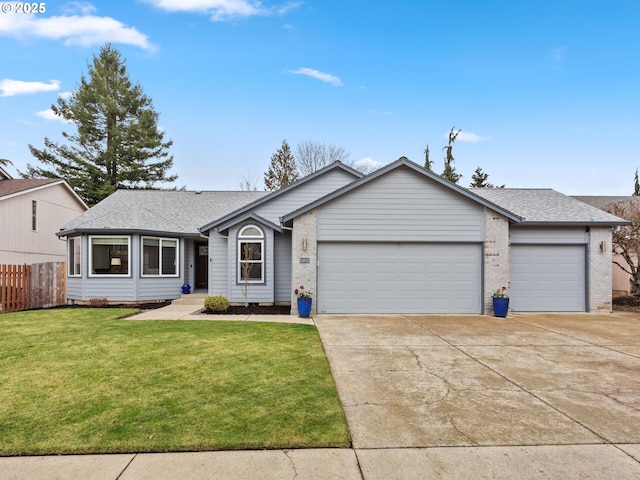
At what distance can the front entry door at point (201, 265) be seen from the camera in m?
17.0

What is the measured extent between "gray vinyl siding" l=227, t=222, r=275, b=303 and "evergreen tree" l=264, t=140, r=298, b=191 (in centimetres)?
1733

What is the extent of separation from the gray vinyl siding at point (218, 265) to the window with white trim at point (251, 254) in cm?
118

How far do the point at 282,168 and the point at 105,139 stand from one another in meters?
14.9

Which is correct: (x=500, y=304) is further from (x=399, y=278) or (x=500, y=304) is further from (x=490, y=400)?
(x=490, y=400)

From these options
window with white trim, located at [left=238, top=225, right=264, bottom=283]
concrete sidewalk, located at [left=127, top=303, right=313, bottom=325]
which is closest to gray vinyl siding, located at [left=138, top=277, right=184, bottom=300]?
concrete sidewalk, located at [left=127, top=303, right=313, bottom=325]

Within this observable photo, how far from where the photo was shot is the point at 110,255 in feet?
46.7

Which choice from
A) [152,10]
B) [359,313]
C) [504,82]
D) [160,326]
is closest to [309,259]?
[359,313]

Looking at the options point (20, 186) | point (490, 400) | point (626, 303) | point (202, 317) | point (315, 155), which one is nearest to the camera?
point (490, 400)

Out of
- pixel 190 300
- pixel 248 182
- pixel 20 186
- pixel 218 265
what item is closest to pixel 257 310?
pixel 218 265

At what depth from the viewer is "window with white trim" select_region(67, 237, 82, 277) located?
14578 mm

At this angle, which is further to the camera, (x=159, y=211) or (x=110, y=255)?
(x=159, y=211)

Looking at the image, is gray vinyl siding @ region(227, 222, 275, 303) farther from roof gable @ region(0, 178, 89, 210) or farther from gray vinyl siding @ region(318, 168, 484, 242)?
roof gable @ region(0, 178, 89, 210)

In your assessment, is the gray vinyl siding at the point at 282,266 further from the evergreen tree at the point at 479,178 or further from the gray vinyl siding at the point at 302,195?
the evergreen tree at the point at 479,178

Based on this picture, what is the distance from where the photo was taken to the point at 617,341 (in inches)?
311
